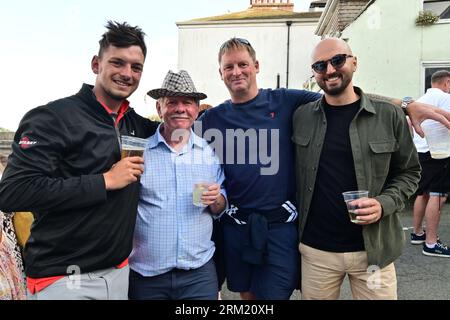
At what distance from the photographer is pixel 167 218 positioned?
2289 mm

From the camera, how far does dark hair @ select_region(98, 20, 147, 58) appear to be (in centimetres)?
216

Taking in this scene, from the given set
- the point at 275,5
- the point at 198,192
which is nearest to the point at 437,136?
the point at 198,192

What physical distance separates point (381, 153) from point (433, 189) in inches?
133

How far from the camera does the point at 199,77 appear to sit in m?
25.0

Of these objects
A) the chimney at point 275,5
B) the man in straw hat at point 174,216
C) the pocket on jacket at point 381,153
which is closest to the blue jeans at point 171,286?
the man in straw hat at point 174,216

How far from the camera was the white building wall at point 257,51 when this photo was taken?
24891 millimetres

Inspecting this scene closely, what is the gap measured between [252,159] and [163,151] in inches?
25.4

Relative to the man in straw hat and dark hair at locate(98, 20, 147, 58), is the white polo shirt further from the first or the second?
dark hair at locate(98, 20, 147, 58)

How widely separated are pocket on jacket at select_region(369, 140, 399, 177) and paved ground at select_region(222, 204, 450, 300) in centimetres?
197

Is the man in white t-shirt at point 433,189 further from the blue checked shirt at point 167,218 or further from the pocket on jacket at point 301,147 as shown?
the blue checked shirt at point 167,218

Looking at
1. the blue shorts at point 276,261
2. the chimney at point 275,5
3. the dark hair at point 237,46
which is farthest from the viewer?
the chimney at point 275,5

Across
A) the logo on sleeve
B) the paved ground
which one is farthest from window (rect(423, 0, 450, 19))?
the logo on sleeve

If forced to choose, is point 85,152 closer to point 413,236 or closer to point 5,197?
point 5,197

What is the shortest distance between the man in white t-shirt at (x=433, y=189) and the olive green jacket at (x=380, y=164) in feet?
9.96
